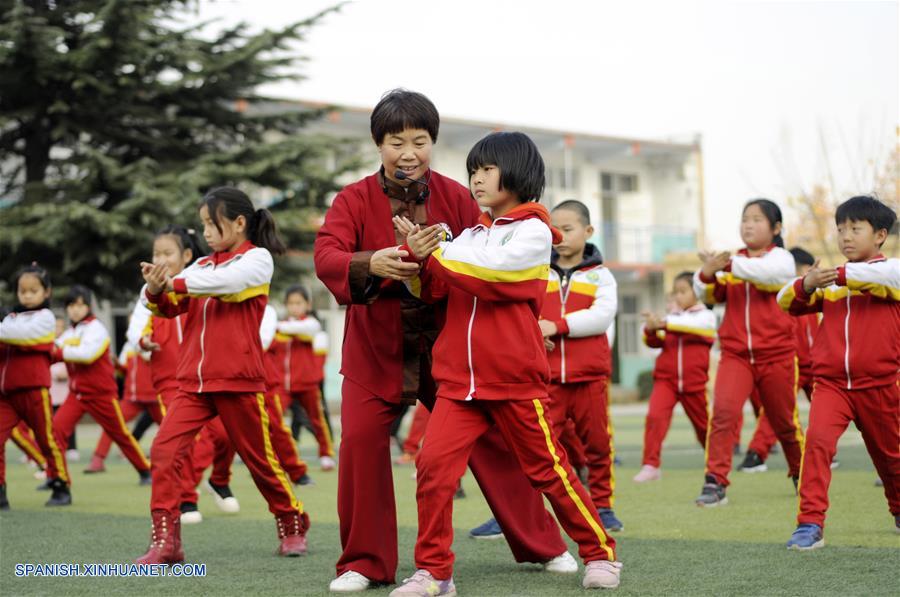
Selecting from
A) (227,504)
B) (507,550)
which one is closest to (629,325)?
(227,504)

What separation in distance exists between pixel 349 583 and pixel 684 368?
255 inches

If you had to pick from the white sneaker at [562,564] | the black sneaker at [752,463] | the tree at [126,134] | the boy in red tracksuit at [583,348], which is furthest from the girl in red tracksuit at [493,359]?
the tree at [126,134]

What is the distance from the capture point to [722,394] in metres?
7.83

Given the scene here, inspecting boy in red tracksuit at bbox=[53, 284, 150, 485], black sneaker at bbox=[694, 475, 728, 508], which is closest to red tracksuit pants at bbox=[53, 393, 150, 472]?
boy in red tracksuit at bbox=[53, 284, 150, 485]

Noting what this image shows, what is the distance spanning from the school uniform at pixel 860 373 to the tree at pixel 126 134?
52.6 ft

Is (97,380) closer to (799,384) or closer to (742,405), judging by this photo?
(742,405)

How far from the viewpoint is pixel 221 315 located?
235 inches

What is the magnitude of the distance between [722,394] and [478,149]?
12.3 feet

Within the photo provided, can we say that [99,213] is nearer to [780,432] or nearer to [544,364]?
[780,432]

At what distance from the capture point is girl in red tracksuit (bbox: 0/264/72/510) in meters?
8.31

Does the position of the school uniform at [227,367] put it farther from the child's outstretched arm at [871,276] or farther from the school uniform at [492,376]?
the child's outstretched arm at [871,276]

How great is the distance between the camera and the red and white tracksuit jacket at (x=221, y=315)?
5.79 metres

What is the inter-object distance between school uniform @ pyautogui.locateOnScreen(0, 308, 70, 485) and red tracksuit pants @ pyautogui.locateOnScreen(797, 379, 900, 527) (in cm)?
545

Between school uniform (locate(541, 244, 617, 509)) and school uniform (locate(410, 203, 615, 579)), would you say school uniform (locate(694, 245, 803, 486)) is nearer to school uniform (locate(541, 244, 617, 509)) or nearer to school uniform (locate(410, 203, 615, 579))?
school uniform (locate(541, 244, 617, 509))
